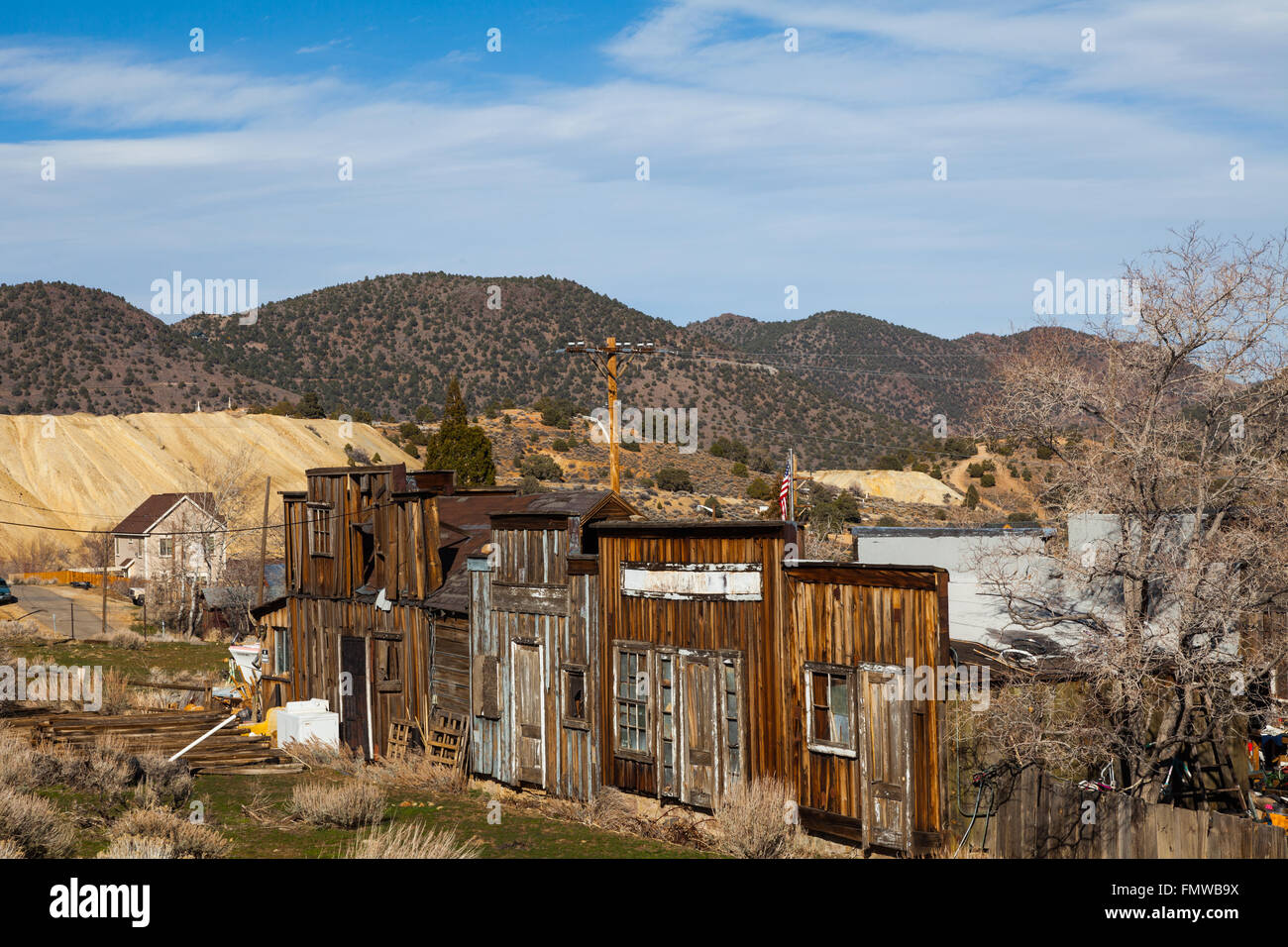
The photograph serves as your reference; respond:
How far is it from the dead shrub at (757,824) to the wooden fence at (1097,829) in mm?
2244

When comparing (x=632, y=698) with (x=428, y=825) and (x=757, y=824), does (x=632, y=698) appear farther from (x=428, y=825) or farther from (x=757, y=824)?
(x=757, y=824)

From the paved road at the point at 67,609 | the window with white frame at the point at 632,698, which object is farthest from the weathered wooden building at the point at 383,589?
the paved road at the point at 67,609

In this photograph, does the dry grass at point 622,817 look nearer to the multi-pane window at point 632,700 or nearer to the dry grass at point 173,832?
the multi-pane window at point 632,700

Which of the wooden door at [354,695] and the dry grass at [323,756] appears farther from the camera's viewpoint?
the wooden door at [354,695]

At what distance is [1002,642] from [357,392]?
327 ft

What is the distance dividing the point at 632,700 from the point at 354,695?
9.51 meters

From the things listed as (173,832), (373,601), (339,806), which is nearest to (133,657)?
(373,601)

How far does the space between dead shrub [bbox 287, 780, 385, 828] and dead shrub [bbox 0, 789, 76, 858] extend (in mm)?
3308

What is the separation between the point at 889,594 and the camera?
48.2 ft

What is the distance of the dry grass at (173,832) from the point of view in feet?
38.3

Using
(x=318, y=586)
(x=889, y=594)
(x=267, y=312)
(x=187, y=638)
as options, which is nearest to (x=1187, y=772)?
(x=889, y=594)

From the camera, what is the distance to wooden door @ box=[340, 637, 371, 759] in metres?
25.0

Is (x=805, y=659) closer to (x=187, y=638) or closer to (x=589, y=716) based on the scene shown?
(x=589, y=716)

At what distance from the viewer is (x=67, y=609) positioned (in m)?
→ 51.8
